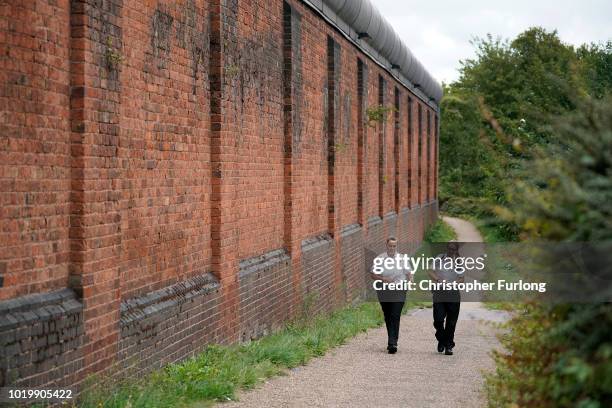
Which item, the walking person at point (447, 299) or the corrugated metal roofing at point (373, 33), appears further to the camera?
the corrugated metal roofing at point (373, 33)

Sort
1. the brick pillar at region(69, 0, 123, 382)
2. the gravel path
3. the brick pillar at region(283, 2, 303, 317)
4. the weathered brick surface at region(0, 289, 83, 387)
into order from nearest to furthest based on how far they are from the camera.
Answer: the weathered brick surface at region(0, 289, 83, 387), the brick pillar at region(69, 0, 123, 382), the gravel path, the brick pillar at region(283, 2, 303, 317)

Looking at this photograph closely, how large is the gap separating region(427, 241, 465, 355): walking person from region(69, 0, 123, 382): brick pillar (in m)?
5.48

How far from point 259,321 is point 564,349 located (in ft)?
25.2

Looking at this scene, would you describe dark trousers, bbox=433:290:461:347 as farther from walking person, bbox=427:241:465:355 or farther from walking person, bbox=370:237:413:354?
walking person, bbox=370:237:413:354

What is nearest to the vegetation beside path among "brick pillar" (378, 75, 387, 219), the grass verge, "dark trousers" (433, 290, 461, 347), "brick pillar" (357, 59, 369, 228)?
"dark trousers" (433, 290, 461, 347)

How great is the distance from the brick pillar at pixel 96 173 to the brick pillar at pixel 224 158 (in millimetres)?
2705

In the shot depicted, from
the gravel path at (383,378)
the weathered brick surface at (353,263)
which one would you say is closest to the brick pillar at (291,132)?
the gravel path at (383,378)

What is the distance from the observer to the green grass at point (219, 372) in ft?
23.4

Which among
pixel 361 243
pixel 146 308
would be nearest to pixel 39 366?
pixel 146 308

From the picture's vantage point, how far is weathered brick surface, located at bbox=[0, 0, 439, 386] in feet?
20.9

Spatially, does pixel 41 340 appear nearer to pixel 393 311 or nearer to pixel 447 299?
pixel 393 311

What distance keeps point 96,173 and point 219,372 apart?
100 inches

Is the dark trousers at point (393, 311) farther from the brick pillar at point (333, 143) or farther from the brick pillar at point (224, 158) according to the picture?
the brick pillar at point (333, 143)

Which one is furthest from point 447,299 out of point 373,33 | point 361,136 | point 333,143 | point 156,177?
point 373,33
